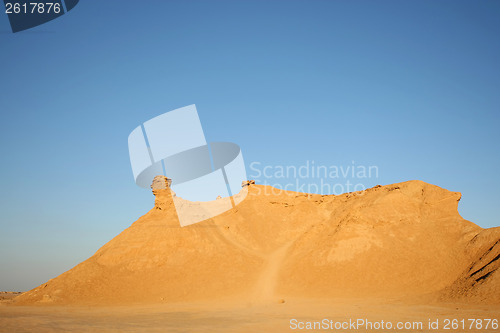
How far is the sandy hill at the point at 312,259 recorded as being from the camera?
3578 centimetres

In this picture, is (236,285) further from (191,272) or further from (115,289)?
(115,289)

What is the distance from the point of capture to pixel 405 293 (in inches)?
1326

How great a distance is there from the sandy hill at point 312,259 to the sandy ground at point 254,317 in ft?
15.3

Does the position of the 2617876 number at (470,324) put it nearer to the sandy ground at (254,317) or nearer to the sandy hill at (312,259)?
the sandy ground at (254,317)

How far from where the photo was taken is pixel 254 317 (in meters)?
25.4

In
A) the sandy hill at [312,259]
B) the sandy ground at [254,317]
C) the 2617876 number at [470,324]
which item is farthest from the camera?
the sandy hill at [312,259]

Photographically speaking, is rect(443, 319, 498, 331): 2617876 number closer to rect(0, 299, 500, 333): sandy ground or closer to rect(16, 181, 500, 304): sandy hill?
rect(0, 299, 500, 333): sandy ground

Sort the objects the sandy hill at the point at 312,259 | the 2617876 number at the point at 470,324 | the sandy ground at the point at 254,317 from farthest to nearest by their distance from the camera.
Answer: the sandy hill at the point at 312,259 → the sandy ground at the point at 254,317 → the 2617876 number at the point at 470,324

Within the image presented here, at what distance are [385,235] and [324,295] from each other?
12.2 meters

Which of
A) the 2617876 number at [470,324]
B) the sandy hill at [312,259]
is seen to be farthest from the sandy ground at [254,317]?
the sandy hill at [312,259]

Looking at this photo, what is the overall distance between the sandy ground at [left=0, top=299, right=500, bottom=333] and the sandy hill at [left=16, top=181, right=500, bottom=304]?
4.67 metres

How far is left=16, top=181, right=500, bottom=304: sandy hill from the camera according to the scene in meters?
35.8

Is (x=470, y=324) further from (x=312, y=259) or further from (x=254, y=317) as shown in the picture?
(x=312, y=259)

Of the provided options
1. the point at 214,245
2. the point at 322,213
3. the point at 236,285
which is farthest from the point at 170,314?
the point at 322,213
